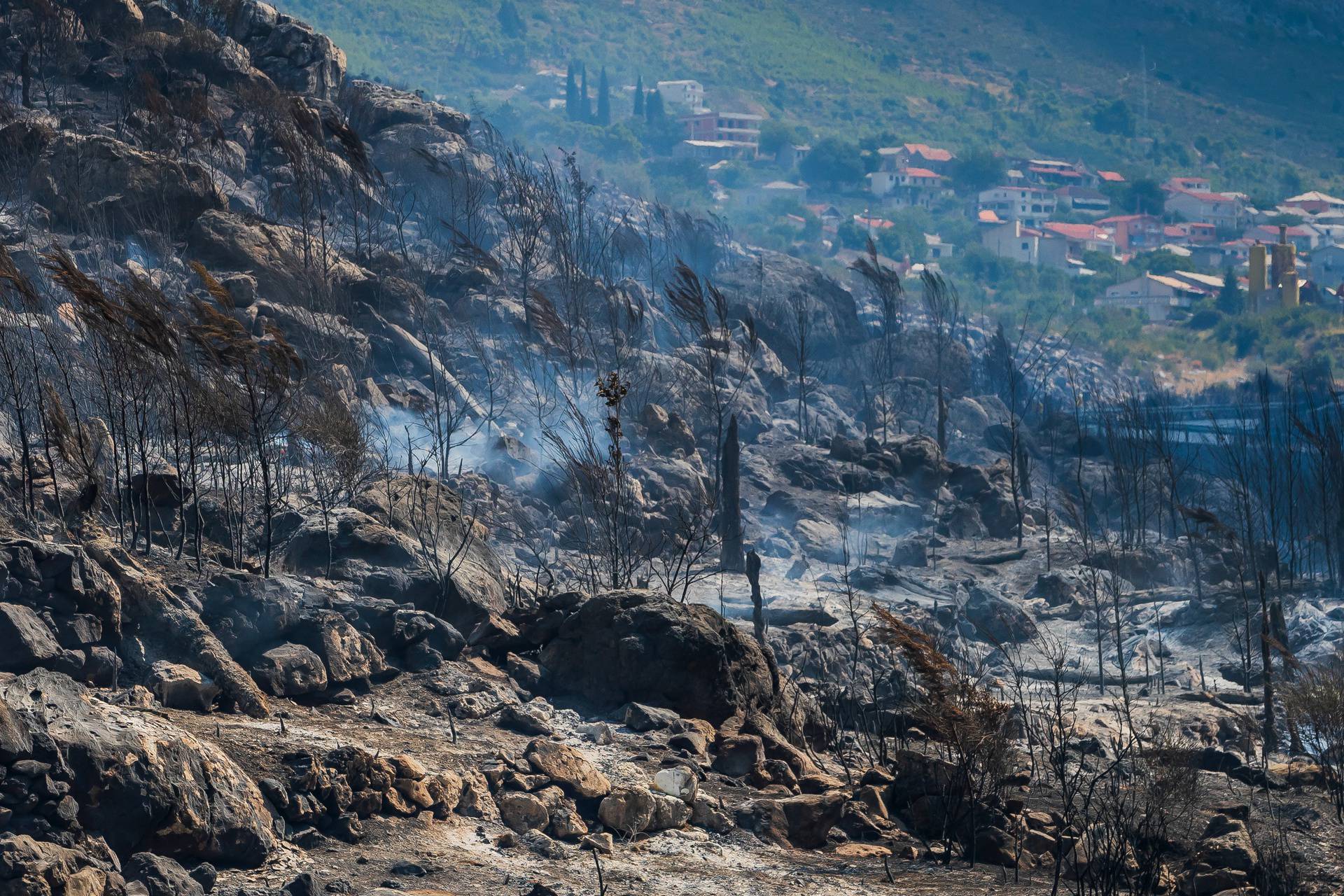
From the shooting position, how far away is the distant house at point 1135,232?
373ft

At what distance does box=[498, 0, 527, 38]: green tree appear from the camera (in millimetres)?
150875

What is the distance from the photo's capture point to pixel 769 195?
11819cm

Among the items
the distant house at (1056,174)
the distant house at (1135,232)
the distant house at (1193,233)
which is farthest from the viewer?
the distant house at (1056,174)

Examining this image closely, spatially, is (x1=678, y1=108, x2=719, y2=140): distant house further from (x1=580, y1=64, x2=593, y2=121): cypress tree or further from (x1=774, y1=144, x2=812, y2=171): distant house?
(x1=580, y1=64, x2=593, y2=121): cypress tree

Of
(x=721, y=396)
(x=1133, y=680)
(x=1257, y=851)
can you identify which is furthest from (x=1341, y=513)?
(x=1257, y=851)

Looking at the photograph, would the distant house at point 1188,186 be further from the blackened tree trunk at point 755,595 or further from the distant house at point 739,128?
the blackened tree trunk at point 755,595

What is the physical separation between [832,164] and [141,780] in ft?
395

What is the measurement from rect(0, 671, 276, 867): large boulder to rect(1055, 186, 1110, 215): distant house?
386 feet

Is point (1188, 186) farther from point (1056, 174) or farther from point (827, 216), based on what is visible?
point (827, 216)

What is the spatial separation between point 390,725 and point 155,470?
5.89 metres

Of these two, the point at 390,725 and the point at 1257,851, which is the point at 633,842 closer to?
the point at 390,725

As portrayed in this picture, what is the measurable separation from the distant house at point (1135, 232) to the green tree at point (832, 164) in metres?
19.8

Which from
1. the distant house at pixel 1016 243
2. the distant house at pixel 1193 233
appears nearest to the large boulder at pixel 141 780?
the distant house at pixel 1016 243

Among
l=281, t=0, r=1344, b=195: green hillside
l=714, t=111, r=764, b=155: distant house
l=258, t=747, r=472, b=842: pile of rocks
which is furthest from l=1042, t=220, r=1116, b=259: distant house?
l=258, t=747, r=472, b=842: pile of rocks
